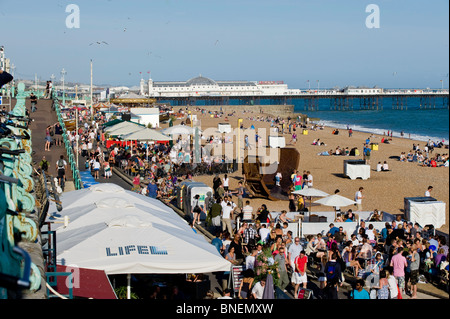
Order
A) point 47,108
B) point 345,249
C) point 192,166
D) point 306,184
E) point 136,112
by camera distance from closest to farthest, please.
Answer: point 345,249 < point 306,184 < point 192,166 < point 47,108 < point 136,112

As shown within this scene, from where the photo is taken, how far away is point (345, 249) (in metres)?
10.7

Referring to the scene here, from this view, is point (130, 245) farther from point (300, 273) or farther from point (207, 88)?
point (207, 88)

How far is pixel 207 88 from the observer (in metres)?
136

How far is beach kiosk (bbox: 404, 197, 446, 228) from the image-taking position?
49.5ft

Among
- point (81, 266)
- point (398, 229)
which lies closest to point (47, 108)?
point (398, 229)

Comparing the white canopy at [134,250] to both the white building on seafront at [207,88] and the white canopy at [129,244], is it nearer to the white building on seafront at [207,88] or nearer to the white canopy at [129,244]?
the white canopy at [129,244]

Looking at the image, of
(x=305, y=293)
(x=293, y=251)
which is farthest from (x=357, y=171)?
(x=305, y=293)

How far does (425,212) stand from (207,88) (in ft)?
402

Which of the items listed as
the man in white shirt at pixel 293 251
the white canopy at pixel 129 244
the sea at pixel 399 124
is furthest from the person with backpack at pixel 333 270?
the sea at pixel 399 124

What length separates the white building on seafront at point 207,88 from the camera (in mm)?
130250

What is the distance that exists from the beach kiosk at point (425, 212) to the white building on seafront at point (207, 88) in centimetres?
11124
